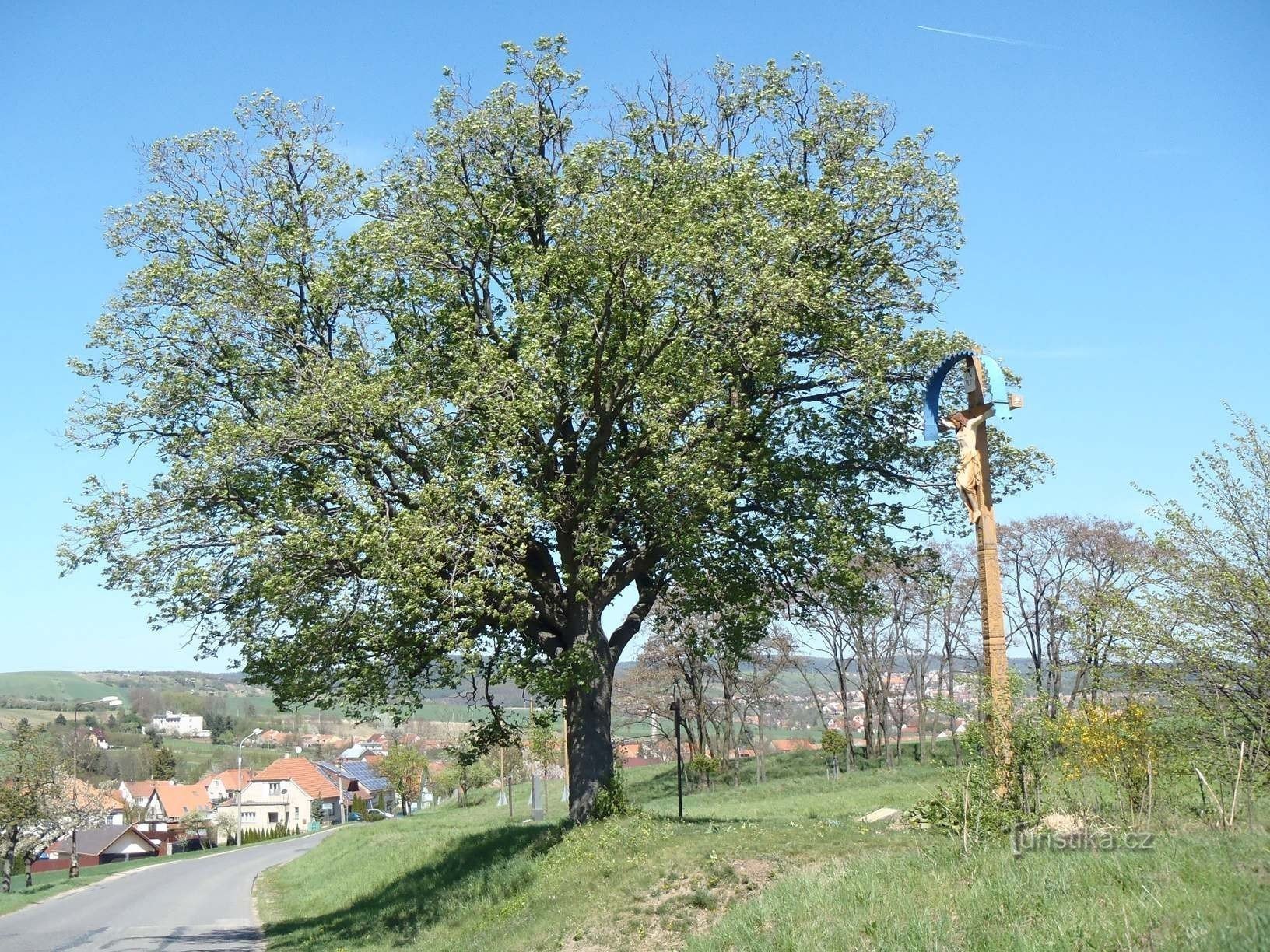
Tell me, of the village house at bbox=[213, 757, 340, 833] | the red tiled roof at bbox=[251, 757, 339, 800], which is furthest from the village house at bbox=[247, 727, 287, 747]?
the village house at bbox=[213, 757, 340, 833]

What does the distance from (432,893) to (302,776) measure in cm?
9474

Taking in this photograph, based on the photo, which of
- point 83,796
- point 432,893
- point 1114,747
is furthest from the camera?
point 83,796

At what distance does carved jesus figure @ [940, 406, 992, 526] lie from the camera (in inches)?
501

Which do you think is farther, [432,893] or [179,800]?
[179,800]

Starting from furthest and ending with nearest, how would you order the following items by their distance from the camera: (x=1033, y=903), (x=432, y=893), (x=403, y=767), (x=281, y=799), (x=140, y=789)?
(x=140, y=789)
(x=281, y=799)
(x=403, y=767)
(x=432, y=893)
(x=1033, y=903)

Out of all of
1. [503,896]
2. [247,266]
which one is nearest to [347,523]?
[247,266]

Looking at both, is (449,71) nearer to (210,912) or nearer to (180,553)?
(180,553)

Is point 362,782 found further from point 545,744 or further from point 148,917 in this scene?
point 148,917

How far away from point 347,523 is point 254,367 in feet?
12.3

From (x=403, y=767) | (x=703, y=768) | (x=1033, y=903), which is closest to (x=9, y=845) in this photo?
(x=703, y=768)

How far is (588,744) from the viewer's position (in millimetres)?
17703

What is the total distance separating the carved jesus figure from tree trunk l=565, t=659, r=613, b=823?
725 cm

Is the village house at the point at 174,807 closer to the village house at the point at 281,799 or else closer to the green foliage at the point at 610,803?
the village house at the point at 281,799

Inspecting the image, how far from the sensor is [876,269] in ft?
60.2
